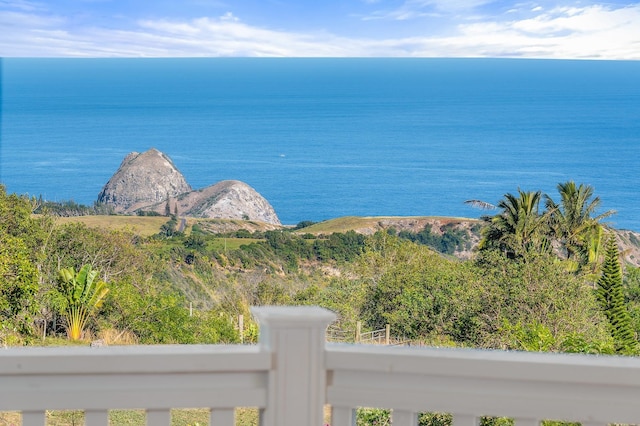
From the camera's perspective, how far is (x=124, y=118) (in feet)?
424

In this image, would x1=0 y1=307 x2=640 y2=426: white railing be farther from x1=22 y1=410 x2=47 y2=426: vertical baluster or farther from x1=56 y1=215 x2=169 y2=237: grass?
x1=56 y1=215 x2=169 y2=237: grass

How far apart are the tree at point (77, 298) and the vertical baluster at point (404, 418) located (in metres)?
13.5

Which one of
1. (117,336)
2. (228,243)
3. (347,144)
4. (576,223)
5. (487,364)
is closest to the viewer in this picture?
(487,364)

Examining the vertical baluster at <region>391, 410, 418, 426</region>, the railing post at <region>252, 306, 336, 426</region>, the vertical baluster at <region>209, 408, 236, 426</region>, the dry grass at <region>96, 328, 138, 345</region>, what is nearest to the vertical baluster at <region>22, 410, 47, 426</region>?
the vertical baluster at <region>209, 408, 236, 426</region>

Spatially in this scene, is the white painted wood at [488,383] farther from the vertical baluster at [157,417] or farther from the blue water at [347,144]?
the blue water at [347,144]

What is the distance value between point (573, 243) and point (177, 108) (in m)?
119

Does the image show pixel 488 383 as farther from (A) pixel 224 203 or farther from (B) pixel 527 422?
(A) pixel 224 203

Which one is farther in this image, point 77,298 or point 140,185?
point 140,185

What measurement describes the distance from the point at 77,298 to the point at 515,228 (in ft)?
63.7

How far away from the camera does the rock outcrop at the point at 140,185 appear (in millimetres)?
72019

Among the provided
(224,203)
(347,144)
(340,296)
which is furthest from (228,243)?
(347,144)

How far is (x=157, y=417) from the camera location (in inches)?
Result: 55.5

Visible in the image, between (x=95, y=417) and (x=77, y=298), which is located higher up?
(x=95, y=417)

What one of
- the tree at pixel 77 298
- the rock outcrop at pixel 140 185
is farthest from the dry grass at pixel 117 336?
the rock outcrop at pixel 140 185
